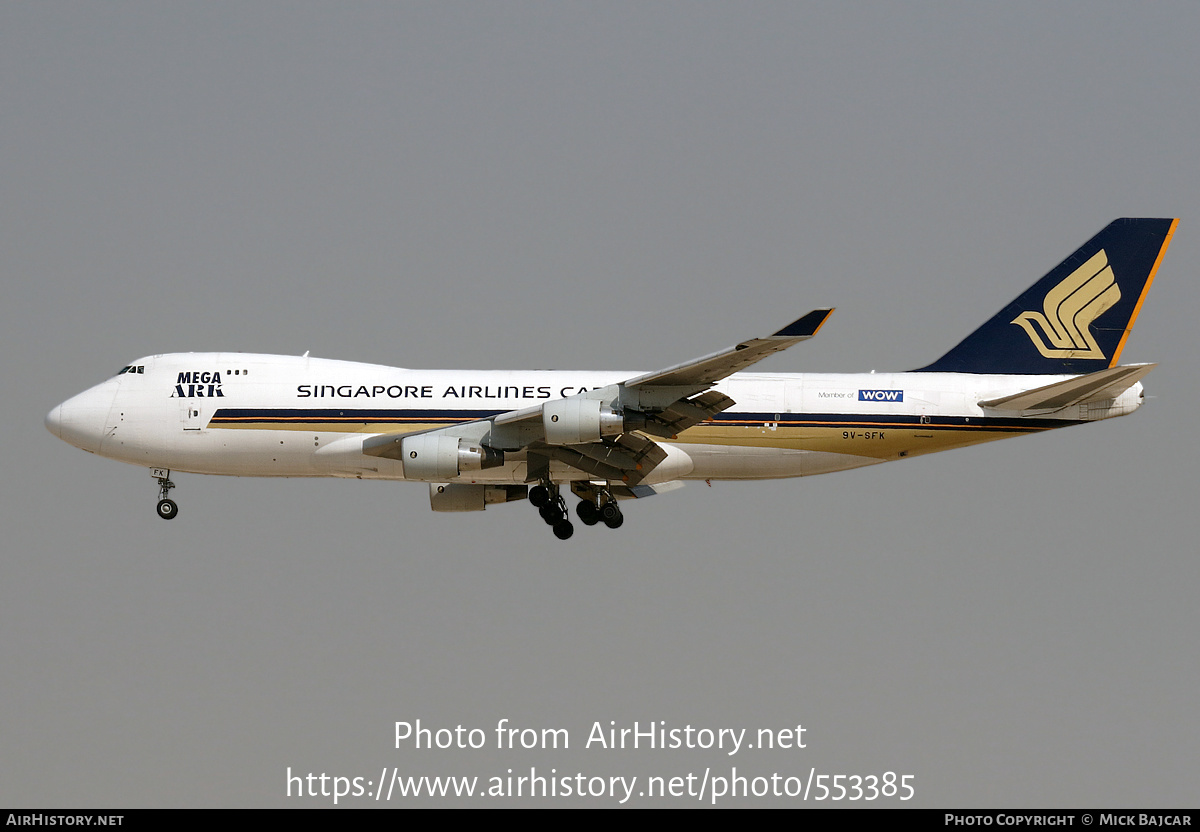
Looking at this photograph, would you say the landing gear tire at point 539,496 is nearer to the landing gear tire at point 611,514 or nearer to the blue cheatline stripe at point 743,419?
the landing gear tire at point 611,514

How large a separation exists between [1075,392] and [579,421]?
12.1 metres

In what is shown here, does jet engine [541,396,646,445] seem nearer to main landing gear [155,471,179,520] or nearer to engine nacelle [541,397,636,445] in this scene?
engine nacelle [541,397,636,445]

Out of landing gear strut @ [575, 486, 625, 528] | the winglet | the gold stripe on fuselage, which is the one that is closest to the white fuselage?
the gold stripe on fuselage

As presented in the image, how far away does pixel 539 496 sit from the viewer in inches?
1437

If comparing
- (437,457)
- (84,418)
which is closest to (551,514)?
(437,457)

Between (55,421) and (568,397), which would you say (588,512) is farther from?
(55,421)

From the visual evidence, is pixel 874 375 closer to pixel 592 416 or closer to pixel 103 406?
pixel 592 416

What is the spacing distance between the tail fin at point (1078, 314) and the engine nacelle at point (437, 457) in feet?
40.0

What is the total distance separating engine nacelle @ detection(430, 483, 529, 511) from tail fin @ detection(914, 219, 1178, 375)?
11432 mm

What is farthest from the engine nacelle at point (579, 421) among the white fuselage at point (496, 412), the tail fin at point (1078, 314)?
the tail fin at point (1078, 314)

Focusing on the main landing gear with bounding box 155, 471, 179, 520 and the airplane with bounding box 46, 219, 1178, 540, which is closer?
the airplane with bounding box 46, 219, 1178, 540

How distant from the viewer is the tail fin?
123ft

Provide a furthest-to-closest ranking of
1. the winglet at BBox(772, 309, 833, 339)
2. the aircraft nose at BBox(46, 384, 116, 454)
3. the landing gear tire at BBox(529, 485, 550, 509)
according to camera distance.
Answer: the aircraft nose at BBox(46, 384, 116, 454), the landing gear tire at BBox(529, 485, 550, 509), the winglet at BBox(772, 309, 833, 339)

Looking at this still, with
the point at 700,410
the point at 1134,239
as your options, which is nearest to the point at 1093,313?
the point at 1134,239
